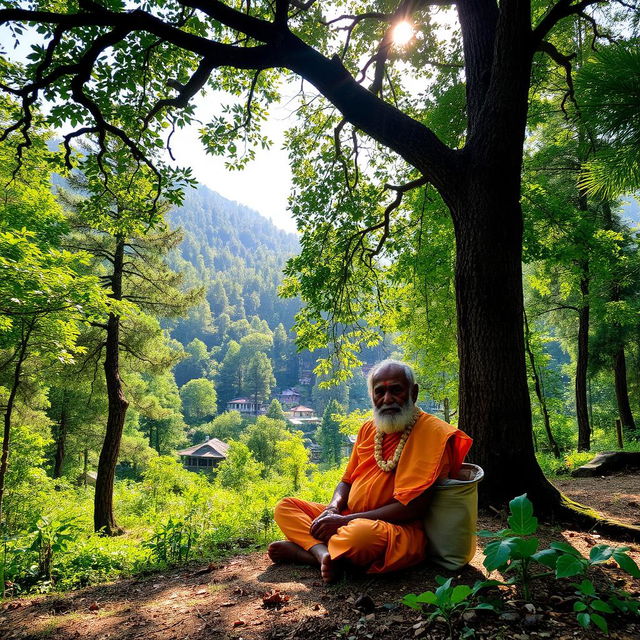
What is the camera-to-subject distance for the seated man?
265 centimetres

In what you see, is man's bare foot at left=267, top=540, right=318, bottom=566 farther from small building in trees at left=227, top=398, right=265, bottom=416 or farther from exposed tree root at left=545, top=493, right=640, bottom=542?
small building in trees at left=227, top=398, right=265, bottom=416

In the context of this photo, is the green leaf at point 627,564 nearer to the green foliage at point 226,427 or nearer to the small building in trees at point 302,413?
the green foliage at point 226,427

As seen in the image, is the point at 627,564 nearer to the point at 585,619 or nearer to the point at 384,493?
the point at 585,619

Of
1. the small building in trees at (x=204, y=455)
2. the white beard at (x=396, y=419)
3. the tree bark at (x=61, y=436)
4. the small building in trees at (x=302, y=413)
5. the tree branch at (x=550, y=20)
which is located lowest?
the small building in trees at (x=204, y=455)

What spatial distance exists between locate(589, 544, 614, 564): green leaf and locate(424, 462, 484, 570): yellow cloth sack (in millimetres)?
906

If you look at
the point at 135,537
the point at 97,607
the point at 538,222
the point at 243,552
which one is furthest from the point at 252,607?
the point at 135,537

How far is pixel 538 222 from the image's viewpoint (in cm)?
768

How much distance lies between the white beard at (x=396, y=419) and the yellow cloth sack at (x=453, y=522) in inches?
18.7

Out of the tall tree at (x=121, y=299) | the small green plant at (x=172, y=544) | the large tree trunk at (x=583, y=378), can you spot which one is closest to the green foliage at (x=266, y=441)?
the tall tree at (x=121, y=299)

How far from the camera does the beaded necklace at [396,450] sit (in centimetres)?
295

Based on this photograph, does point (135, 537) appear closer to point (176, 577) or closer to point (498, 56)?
point (176, 577)

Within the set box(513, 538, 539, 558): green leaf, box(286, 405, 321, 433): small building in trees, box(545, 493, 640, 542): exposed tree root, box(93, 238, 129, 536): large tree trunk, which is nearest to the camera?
box(513, 538, 539, 558): green leaf

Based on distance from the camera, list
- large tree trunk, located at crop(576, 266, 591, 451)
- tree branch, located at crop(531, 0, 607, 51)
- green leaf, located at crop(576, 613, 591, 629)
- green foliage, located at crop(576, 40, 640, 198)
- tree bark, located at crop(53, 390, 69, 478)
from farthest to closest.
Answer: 1. tree bark, located at crop(53, 390, 69, 478)
2. large tree trunk, located at crop(576, 266, 591, 451)
3. tree branch, located at crop(531, 0, 607, 51)
4. green foliage, located at crop(576, 40, 640, 198)
5. green leaf, located at crop(576, 613, 591, 629)

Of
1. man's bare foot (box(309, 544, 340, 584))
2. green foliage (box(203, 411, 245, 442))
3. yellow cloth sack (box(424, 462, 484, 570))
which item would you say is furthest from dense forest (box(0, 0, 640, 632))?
green foliage (box(203, 411, 245, 442))
